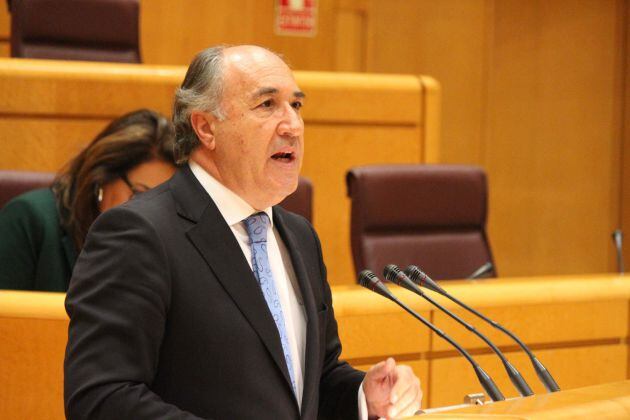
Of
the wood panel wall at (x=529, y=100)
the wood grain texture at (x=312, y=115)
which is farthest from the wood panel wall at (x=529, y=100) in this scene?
the wood grain texture at (x=312, y=115)

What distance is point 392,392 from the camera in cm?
108

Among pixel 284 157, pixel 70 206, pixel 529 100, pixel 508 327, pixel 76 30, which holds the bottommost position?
pixel 508 327

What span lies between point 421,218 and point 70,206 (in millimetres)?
885

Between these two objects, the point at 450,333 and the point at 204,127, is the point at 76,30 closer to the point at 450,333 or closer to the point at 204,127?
the point at 450,333

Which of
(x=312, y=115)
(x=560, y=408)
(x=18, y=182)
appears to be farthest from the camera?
(x=312, y=115)

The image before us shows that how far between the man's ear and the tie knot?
92mm

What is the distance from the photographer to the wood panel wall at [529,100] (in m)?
4.27

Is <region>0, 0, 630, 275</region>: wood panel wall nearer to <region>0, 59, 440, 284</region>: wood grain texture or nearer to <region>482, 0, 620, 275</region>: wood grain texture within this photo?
<region>482, 0, 620, 275</region>: wood grain texture

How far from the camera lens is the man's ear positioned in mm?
1110

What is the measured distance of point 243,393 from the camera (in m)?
1.02

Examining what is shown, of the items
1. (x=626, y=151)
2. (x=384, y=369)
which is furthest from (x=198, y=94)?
(x=626, y=151)

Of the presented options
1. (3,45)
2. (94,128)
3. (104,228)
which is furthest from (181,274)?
(3,45)

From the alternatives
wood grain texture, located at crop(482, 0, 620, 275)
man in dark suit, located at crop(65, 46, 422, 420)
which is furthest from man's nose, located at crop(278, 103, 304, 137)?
wood grain texture, located at crop(482, 0, 620, 275)

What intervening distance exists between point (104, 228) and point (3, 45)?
2.98 meters
